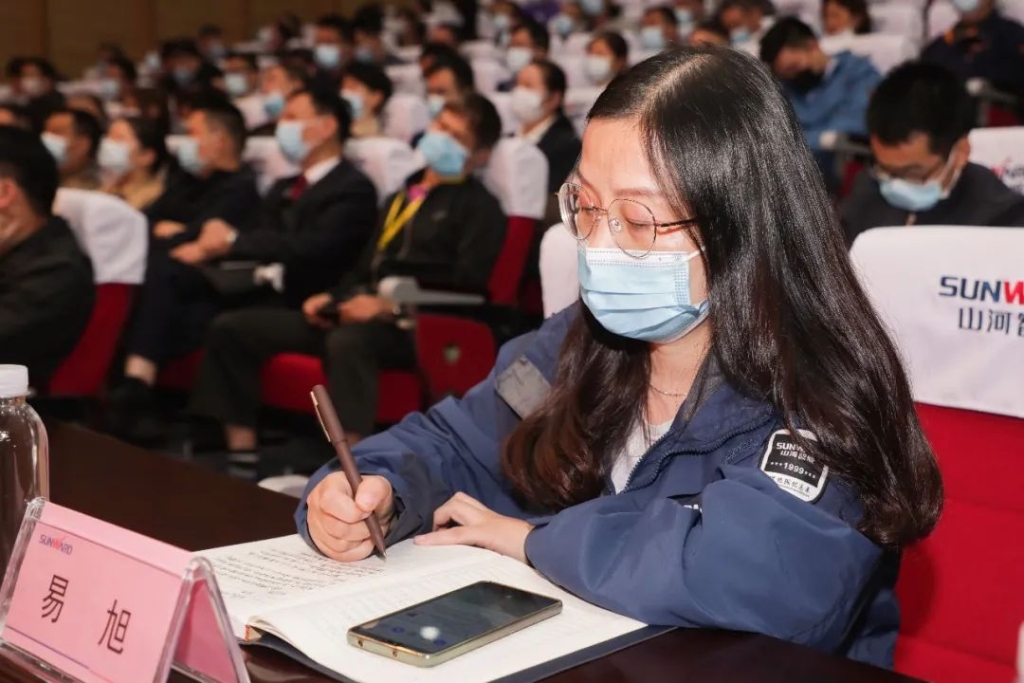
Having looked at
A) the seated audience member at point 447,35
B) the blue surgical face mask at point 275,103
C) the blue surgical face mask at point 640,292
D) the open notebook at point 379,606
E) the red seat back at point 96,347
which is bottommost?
the red seat back at point 96,347

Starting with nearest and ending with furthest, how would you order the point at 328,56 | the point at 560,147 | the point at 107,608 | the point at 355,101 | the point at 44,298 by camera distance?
the point at 107,608, the point at 44,298, the point at 560,147, the point at 355,101, the point at 328,56

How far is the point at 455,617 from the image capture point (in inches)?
37.2

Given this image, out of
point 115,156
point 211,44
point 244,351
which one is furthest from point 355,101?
point 211,44

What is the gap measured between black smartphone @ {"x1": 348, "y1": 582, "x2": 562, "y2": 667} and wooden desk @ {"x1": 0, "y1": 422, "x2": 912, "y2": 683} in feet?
0.19

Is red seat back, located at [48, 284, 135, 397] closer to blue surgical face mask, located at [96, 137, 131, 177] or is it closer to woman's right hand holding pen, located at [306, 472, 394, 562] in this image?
blue surgical face mask, located at [96, 137, 131, 177]

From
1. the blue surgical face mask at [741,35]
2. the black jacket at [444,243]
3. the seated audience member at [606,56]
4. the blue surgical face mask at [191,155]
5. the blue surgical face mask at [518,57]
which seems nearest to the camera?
the black jacket at [444,243]

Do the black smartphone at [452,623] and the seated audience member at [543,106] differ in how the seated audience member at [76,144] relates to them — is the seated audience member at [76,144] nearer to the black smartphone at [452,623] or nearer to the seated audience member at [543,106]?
the seated audience member at [543,106]

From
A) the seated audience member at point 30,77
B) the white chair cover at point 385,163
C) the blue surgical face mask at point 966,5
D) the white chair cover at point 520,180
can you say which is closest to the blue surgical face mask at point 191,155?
the white chair cover at point 385,163

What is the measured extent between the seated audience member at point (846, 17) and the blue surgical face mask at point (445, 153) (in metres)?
2.77

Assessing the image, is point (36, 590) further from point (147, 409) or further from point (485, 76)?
point (485, 76)

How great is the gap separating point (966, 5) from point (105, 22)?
7.58 m

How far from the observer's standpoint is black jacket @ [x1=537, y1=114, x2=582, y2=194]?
16.9ft

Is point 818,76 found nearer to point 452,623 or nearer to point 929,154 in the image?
point 929,154

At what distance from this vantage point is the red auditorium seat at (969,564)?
4.18 ft
